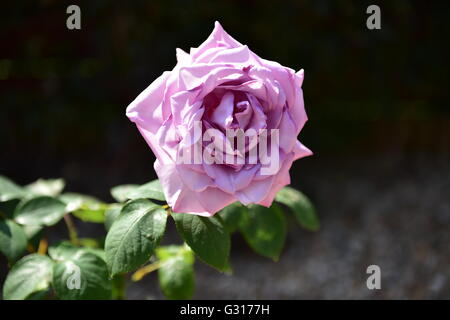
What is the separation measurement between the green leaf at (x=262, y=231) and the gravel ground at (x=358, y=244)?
748mm

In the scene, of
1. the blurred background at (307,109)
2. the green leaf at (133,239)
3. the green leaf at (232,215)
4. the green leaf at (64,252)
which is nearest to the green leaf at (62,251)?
the green leaf at (64,252)

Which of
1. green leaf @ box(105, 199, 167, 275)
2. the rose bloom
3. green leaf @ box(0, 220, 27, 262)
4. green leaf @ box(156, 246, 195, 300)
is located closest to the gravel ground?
green leaf @ box(156, 246, 195, 300)

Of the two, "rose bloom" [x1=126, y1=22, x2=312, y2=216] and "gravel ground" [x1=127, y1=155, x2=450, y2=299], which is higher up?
"rose bloom" [x1=126, y1=22, x2=312, y2=216]

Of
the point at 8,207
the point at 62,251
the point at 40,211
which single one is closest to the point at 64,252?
the point at 62,251

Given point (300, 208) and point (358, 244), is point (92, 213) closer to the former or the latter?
point (300, 208)

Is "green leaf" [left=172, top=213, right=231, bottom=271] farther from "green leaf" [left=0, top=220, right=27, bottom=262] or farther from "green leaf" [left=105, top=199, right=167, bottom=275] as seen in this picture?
"green leaf" [left=0, top=220, right=27, bottom=262]

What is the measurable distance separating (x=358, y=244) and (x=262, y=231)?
1.30 m

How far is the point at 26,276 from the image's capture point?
869mm

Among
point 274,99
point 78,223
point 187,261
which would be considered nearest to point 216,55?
point 274,99

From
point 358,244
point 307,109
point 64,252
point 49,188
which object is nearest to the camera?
point 64,252

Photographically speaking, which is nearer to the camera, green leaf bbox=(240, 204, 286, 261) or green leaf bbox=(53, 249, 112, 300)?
green leaf bbox=(53, 249, 112, 300)

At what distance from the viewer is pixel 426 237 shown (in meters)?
2.11

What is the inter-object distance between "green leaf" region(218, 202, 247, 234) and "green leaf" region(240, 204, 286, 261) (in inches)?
1.0

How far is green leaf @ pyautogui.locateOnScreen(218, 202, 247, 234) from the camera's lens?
0.91m
